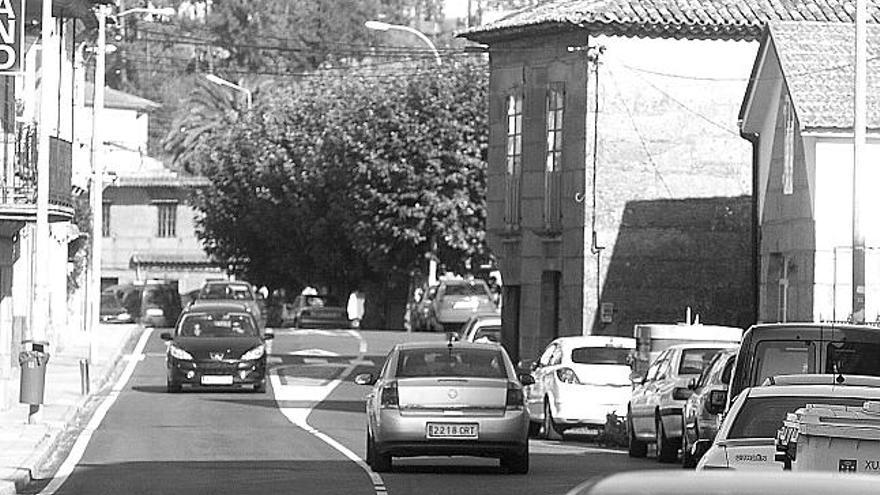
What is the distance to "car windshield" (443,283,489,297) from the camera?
5934 centimetres

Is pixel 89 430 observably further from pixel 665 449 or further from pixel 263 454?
pixel 665 449

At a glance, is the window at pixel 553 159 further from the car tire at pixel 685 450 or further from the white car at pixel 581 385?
the car tire at pixel 685 450

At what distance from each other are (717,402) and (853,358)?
1269 millimetres

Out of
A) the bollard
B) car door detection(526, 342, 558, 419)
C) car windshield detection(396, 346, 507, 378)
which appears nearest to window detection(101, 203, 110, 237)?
the bollard

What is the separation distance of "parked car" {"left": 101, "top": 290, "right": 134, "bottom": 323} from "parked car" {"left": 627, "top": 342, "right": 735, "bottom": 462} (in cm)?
4316

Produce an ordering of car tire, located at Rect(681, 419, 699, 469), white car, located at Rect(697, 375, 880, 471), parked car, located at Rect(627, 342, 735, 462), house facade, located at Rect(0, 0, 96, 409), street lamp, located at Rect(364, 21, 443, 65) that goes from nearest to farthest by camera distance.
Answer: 1. white car, located at Rect(697, 375, 880, 471)
2. car tire, located at Rect(681, 419, 699, 469)
3. parked car, located at Rect(627, 342, 735, 462)
4. house facade, located at Rect(0, 0, 96, 409)
5. street lamp, located at Rect(364, 21, 443, 65)

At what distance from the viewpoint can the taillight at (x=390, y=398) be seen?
69.7ft

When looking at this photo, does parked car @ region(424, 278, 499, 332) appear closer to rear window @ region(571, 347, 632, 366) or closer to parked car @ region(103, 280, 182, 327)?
parked car @ region(103, 280, 182, 327)

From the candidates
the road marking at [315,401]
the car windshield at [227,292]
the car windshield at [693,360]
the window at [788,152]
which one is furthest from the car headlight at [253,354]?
the car windshield at [227,292]

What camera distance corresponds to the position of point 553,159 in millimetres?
44625

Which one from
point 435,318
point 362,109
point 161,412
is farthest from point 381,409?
point 362,109

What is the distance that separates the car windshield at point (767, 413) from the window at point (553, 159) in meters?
29.9

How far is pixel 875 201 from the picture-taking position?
34.9 metres

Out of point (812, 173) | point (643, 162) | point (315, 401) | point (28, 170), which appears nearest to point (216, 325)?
point (315, 401)
